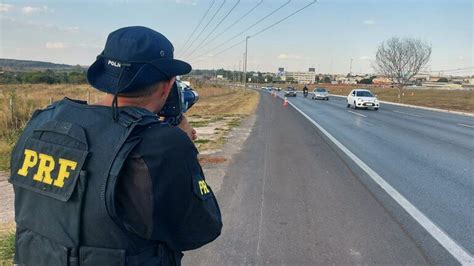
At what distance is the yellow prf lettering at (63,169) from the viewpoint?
1.44 metres

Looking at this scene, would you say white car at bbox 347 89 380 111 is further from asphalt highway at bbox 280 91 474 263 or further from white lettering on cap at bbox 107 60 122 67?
white lettering on cap at bbox 107 60 122 67

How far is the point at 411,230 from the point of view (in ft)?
16.2

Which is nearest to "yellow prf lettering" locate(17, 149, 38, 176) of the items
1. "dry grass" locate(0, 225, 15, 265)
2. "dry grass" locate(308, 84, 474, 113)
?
"dry grass" locate(0, 225, 15, 265)

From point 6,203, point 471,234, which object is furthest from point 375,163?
point 6,203

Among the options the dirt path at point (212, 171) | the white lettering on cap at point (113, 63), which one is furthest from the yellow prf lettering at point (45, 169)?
the dirt path at point (212, 171)

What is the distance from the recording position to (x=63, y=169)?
1465 mm

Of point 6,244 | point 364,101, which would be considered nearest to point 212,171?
point 6,244

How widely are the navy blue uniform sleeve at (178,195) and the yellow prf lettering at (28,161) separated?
17.4 inches

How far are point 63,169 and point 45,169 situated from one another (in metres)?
0.10

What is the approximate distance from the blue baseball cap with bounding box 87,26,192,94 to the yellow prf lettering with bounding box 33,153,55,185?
0.31 meters

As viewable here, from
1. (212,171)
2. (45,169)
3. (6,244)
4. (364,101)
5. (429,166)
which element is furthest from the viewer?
(364,101)

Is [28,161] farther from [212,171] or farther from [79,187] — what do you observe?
[212,171]

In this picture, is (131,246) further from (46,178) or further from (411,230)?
(411,230)

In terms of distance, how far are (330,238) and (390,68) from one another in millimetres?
61070
